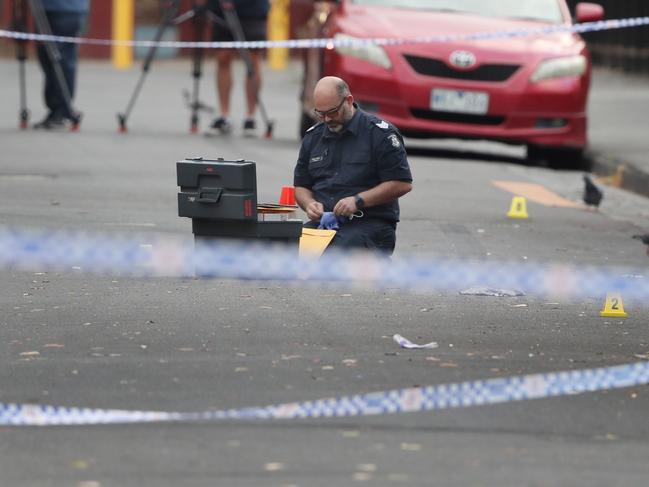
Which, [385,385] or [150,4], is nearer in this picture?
[385,385]

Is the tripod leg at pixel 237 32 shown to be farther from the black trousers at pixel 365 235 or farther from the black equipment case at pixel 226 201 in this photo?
the black equipment case at pixel 226 201

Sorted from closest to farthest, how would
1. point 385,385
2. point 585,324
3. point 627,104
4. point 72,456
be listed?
point 72,456 → point 385,385 → point 585,324 → point 627,104

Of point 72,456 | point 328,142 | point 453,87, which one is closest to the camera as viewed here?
point 72,456

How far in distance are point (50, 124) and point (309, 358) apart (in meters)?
10.6

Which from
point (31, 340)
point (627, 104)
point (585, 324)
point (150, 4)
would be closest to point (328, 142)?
point (585, 324)

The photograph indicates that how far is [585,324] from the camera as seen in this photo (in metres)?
7.93

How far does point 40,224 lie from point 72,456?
5455 mm

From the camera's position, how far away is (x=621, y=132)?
18625 millimetres

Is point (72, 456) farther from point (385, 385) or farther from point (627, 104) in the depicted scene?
point (627, 104)

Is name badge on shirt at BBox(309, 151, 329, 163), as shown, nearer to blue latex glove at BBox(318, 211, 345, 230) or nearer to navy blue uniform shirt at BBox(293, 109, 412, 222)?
navy blue uniform shirt at BBox(293, 109, 412, 222)

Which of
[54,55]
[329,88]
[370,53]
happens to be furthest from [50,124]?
[329,88]

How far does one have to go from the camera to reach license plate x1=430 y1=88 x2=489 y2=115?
50.5 feet

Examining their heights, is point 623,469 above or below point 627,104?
above

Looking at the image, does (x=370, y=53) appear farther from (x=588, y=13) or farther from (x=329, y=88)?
(x=329, y=88)
